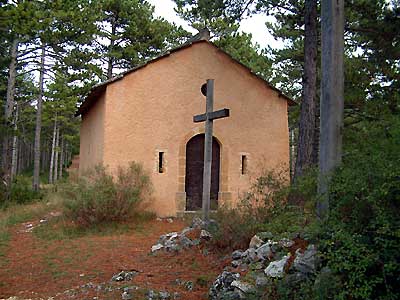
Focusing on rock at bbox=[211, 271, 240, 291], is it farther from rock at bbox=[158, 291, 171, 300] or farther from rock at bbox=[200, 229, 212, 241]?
rock at bbox=[200, 229, 212, 241]

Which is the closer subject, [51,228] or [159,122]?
[51,228]

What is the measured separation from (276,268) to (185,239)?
3302mm

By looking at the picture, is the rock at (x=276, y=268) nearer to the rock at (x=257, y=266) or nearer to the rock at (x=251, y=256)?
the rock at (x=257, y=266)

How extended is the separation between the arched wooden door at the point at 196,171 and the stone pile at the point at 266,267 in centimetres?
757

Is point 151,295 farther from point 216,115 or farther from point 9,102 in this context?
point 9,102

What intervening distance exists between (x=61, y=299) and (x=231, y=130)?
885 cm

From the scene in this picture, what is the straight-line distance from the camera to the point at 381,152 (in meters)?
4.14

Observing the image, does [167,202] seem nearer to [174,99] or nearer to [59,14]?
[174,99]

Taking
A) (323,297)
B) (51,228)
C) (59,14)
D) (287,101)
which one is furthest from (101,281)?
(59,14)

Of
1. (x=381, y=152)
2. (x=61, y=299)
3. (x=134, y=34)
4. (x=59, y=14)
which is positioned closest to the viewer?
(x=381, y=152)

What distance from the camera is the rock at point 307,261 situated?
437cm

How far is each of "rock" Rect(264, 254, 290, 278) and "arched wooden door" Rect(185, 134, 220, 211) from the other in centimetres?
837

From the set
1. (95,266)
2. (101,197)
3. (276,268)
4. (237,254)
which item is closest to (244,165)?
(101,197)

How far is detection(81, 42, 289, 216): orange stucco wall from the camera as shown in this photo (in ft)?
40.2
